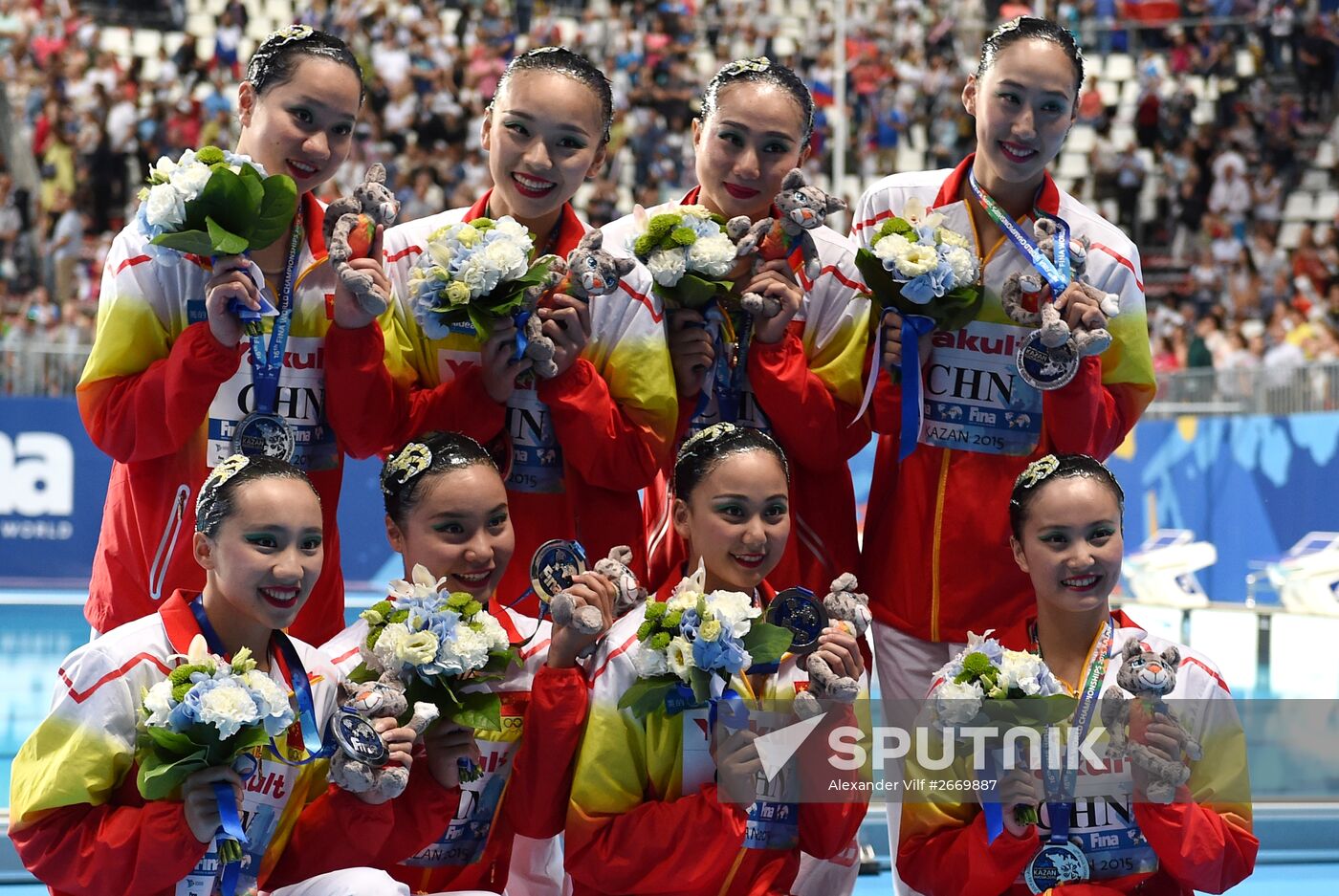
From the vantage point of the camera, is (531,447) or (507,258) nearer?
(507,258)

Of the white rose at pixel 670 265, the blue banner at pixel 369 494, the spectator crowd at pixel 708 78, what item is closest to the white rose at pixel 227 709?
the white rose at pixel 670 265

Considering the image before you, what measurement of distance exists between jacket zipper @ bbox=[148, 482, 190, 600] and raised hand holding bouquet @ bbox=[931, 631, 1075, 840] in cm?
174

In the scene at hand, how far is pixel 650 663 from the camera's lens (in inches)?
129

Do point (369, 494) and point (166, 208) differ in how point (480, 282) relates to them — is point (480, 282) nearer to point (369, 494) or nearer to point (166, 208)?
point (166, 208)

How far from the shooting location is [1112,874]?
3461mm

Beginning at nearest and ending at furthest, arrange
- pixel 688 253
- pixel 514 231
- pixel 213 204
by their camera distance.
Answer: pixel 213 204
pixel 514 231
pixel 688 253

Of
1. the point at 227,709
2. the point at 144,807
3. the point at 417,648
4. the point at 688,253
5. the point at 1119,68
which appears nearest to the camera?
the point at 227,709

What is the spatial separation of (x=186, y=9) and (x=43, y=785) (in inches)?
641

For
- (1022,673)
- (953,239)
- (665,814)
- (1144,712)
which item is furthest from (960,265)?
(665,814)

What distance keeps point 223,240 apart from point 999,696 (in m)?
1.87

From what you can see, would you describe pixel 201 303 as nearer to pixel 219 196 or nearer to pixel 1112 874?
pixel 219 196

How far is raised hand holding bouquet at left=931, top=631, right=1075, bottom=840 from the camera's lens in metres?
3.34

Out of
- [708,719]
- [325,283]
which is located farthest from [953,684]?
[325,283]

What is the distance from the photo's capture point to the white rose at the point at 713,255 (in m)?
3.68
